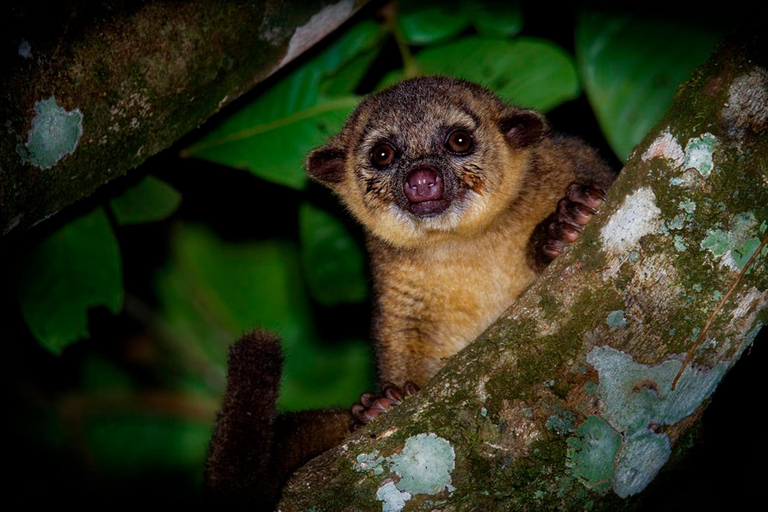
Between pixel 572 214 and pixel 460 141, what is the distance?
692 millimetres

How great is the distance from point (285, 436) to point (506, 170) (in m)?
1.45

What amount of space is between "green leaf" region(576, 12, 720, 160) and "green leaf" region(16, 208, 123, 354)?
7.66 feet

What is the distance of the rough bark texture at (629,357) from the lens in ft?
6.70

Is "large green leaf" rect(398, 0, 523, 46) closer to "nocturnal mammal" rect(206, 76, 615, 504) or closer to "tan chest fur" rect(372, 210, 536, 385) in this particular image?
"nocturnal mammal" rect(206, 76, 615, 504)

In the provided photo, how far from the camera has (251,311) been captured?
5.28 metres

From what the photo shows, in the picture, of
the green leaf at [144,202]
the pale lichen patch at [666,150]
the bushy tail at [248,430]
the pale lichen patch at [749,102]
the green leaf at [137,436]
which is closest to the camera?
the pale lichen patch at [749,102]

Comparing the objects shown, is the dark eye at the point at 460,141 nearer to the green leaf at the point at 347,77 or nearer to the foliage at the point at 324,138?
the foliage at the point at 324,138

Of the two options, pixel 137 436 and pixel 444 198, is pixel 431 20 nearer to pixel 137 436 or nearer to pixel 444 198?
pixel 444 198

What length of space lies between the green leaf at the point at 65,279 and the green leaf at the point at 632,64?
7.66 ft

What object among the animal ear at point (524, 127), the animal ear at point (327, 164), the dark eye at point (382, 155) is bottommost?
the animal ear at point (524, 127)

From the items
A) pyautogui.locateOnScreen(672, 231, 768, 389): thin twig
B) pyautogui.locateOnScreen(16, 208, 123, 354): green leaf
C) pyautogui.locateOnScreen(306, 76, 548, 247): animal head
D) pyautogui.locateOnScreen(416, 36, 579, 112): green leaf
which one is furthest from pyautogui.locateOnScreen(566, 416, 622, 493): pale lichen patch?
pyautogui.locateOnScreen(16, 208, 123, 354): green leaf

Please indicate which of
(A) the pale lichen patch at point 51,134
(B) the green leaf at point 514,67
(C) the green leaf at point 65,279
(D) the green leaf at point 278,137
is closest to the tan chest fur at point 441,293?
(D) the green leaf at point 278,137

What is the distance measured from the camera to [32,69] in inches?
93.8

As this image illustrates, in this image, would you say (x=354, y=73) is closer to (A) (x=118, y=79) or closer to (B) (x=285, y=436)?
(A) (x=118, y=79)
